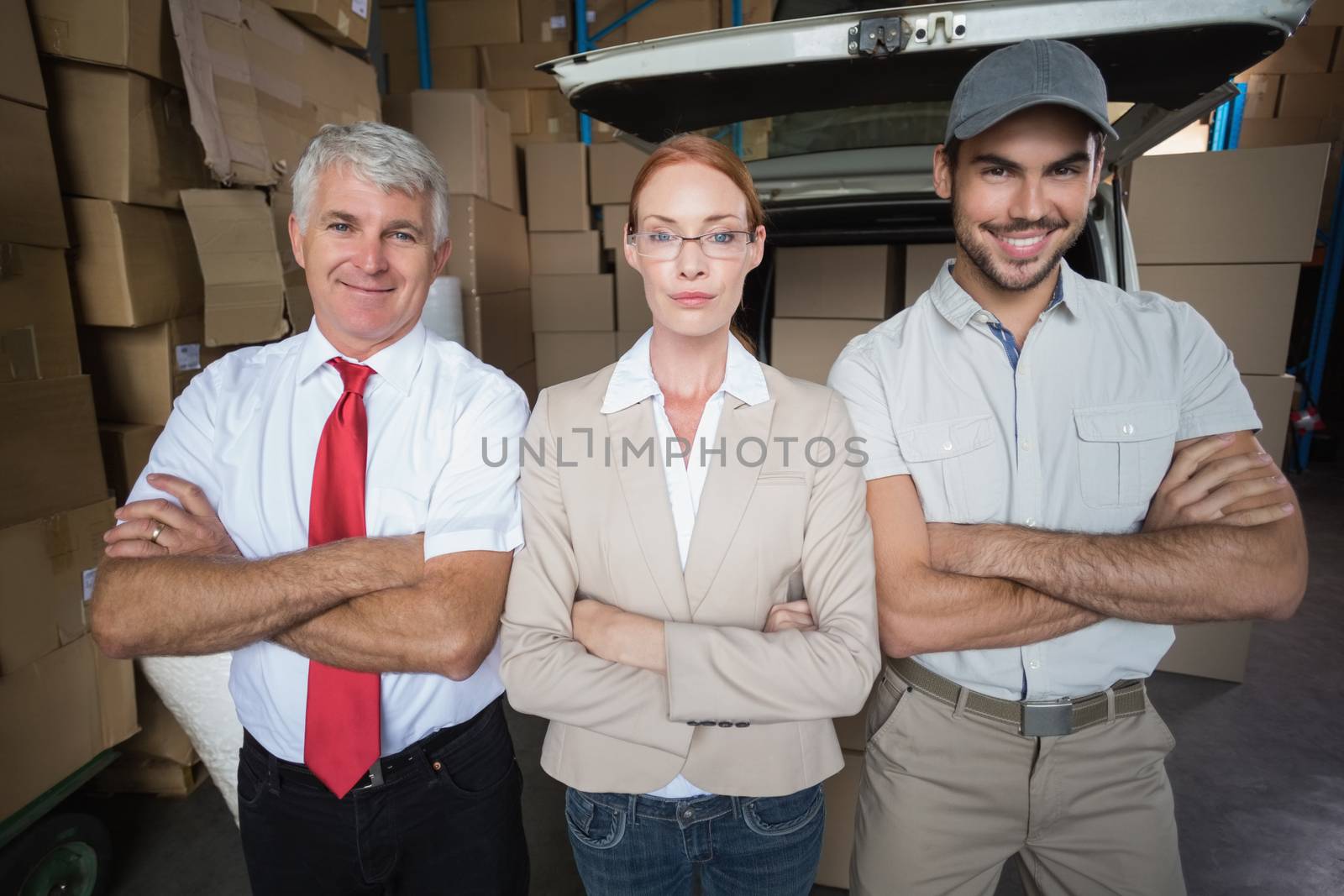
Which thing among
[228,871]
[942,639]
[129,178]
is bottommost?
[228,871]

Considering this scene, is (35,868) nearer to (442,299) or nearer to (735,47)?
(442,299)

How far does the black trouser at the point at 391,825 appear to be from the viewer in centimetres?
123

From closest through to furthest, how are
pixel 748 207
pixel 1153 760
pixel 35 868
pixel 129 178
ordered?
1. pixel 748 207
2. pixel 1153 760
3. pixel 35 868
4. pixel 129 178

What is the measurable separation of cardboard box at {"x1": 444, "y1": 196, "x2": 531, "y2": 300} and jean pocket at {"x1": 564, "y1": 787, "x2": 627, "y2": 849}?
2.97 m

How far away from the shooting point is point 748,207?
1.11m

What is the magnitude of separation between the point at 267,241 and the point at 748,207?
1.79m

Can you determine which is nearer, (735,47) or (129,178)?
(735,47)

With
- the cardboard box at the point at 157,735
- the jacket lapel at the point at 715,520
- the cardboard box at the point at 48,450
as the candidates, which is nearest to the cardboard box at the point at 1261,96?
the jacket lapel at the point at 715,520

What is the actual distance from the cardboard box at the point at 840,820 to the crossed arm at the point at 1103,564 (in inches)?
28.1

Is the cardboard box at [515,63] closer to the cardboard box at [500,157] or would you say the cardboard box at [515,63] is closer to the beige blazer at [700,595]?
the cardboard box at [500,157]

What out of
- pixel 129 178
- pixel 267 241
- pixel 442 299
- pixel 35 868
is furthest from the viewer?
pixel 442 299

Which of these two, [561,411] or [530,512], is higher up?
[561,411]

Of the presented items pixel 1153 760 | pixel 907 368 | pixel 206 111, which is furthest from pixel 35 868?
pixel 1153 760

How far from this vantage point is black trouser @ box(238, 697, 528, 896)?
1231 mm
